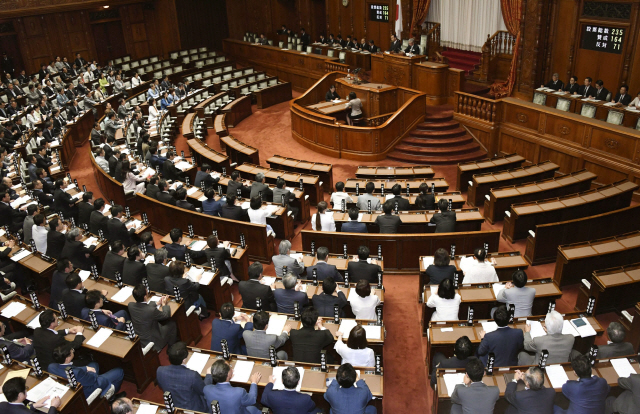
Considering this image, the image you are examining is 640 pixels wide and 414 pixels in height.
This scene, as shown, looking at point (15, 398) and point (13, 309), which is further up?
point (15, 398)

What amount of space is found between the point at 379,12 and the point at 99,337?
1740 cm

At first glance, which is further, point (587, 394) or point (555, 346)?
point (555, 346)

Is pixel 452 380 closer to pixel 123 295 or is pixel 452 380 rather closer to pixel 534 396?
pixel 534 396

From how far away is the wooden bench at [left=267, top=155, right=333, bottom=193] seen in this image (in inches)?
450

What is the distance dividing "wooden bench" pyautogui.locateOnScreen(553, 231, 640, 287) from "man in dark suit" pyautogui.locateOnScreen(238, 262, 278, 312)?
4.28 m

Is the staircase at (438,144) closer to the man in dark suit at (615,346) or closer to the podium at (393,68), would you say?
the podium at (393,68)

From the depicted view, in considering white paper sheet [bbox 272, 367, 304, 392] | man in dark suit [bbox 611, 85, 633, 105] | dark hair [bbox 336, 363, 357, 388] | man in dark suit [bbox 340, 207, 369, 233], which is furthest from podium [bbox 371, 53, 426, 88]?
dark hair [bbox 336, 363, 357, 388]

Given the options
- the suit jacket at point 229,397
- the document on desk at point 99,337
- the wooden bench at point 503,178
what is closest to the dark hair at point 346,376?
the suit jacket at point 229,397

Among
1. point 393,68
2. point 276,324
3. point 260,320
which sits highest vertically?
point 393,68

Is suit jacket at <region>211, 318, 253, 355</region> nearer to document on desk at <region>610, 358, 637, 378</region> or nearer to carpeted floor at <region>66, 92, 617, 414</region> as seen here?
carpeted floor at <region>66, 92, 617, 414</region>

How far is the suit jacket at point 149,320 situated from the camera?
5.96 meters

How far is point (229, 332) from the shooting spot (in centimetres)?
561

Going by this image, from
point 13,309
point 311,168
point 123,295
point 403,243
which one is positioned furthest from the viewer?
point 311,168

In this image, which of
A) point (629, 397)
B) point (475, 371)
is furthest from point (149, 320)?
point (629, 397)
